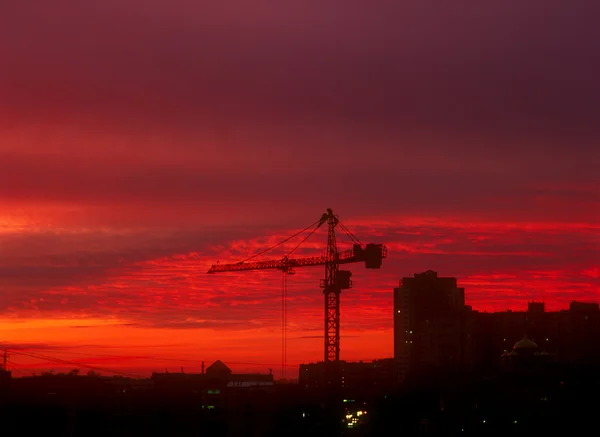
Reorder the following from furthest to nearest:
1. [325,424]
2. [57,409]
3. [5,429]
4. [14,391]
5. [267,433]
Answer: [325,424]
[267,433]
[14,391]
[57,409]
[5,429]

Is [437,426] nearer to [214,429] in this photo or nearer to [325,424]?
[325,424]

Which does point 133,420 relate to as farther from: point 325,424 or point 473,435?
point 473,435

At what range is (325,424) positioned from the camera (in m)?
194

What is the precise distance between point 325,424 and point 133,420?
3985 centimetres

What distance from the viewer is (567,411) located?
196 meters

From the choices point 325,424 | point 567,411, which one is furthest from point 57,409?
point 567,411

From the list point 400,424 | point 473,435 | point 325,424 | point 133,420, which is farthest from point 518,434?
point 133,420

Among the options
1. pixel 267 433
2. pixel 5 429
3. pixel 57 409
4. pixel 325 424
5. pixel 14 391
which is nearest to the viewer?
pixel 5 429

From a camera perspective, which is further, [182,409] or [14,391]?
[182,409]

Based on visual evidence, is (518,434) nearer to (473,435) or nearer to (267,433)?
(473,435)

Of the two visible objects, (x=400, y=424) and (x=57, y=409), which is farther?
(x=400, y=424)

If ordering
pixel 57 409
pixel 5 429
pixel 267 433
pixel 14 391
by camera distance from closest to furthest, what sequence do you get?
pixel 5 429
pixel 57 409
pixel 14 391
pixel 267 433

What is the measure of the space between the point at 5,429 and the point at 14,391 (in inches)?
1000

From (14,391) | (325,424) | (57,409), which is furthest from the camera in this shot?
(325,424)
